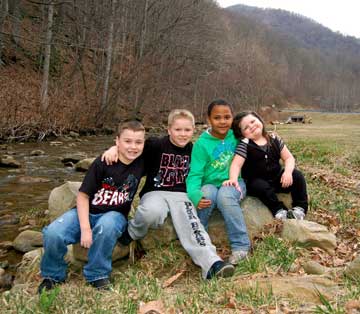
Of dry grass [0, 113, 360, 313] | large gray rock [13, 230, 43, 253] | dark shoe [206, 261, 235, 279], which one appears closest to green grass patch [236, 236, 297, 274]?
dry grass [0, 113, 360, 313]

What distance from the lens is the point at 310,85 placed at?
103875 mm

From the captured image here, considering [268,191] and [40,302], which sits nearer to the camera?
[40,302]

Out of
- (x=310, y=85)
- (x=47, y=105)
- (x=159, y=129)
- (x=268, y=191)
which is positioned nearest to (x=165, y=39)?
(x=159, y=129)

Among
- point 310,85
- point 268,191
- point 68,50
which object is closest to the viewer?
point 268,191

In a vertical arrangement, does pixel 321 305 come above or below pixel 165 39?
below

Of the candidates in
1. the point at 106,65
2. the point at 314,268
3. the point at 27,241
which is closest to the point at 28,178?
the point at 27,241

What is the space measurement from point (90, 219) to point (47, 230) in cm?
40

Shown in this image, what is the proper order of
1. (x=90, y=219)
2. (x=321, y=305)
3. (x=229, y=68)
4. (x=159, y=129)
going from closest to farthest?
(x=321, y=305) → (x=90, y=219) → (x=159, y=129) → (x=229, y=68)

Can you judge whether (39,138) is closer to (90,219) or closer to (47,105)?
(47,105)

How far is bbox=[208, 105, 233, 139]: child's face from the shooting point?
4160 mm

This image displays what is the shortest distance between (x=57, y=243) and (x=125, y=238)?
2.37 ft

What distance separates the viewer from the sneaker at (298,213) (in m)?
4.21

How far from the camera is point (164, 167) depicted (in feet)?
13.3

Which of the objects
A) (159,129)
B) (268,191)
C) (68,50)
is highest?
(68,50)
